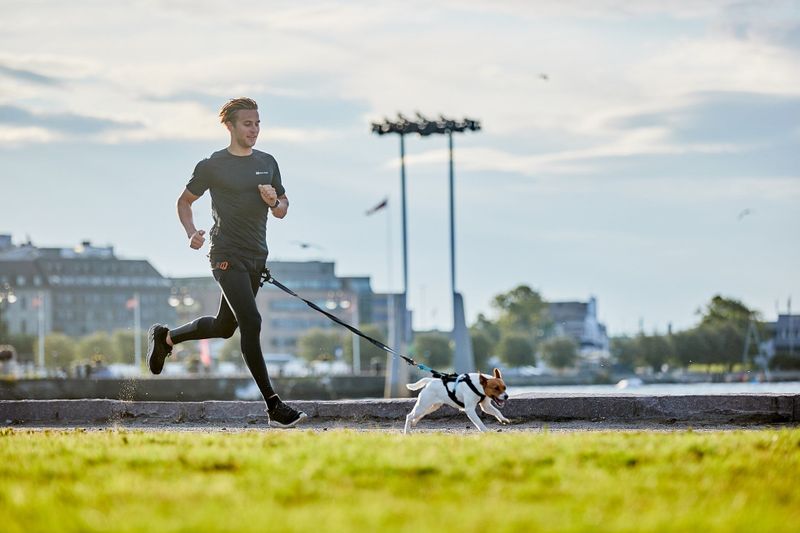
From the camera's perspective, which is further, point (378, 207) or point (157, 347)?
point (378, 207)

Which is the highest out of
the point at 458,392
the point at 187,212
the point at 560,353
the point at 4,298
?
the point at 4,298

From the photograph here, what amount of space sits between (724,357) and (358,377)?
218ft

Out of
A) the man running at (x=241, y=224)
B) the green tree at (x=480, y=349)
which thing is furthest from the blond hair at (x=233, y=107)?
the green tree at (x=480, y=349)

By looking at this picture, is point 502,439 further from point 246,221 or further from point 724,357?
point 724,357

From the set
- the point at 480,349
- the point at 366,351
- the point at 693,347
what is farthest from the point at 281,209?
the point at 693,347

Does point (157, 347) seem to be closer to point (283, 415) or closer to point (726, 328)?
point (283, 415)

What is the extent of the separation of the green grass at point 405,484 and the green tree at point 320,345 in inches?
6219

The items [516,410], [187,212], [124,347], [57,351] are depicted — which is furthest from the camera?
[124,347]

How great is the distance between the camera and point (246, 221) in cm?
1189

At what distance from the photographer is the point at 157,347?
1266 centimetres

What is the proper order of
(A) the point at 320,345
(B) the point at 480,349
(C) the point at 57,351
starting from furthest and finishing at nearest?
1. (A) the point at 320,345
2. (B) the point at 480,349
3. (C) the point at 57,351

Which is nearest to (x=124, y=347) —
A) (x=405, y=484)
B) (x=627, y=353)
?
(x=627, y=353)

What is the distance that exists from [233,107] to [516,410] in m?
4.50

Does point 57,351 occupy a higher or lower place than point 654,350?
higher
